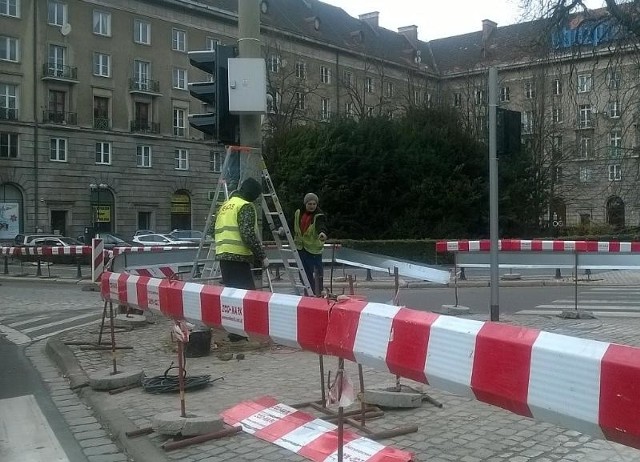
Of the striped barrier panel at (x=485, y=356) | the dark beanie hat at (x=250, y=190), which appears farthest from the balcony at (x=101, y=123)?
the striped barrier panel at (x=485, y=356)

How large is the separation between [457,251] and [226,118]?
305 inches

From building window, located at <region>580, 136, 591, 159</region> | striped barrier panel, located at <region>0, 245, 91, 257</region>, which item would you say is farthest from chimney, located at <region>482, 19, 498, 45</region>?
striped barrier panel, located at <region>0, 245, 91, 257</region>

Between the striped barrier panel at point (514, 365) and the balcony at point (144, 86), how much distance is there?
56285 millimetres

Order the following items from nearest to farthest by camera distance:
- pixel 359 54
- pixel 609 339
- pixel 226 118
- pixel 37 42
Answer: pixel 226 118, pixel 609 339, pixel 37 42, pixel 359 54

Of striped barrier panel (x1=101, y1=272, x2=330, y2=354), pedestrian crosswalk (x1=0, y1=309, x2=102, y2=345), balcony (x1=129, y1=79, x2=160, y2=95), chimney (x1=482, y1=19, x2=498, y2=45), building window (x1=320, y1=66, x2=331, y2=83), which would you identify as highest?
chimney (x1=482, y1=19, x2=498, y2=45)

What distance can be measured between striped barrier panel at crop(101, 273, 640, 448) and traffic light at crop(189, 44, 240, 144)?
12.2 ft

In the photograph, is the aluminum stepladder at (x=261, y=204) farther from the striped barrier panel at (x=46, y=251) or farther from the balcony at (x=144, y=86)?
the balcony at (x=144, y=86)

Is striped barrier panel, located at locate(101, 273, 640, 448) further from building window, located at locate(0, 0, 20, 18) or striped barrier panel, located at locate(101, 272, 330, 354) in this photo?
building window, located at locate(0, 0, 20, 18)

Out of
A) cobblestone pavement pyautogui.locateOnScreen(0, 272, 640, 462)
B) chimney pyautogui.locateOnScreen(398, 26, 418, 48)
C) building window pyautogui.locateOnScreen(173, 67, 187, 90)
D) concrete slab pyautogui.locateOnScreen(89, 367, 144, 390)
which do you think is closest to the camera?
cobblestone pavement pyautogui.locateOnScreen(0, 272, 640, 462)

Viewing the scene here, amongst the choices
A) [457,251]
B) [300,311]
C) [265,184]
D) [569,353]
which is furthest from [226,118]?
[457,251]

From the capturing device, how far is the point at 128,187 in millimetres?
57188

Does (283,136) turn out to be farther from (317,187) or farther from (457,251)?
(457,251)

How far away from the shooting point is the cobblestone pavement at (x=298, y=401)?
504cm

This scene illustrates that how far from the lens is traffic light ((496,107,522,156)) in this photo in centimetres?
1053
